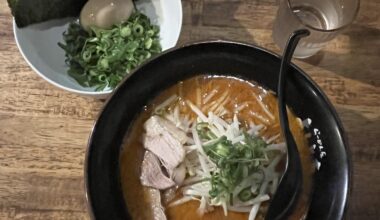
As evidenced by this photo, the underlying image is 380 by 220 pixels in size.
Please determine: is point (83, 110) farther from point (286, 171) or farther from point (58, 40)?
point (286, 171)

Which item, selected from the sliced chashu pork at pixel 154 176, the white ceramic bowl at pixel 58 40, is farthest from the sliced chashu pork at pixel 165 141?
the white ceramic bowl at pixel 58 40

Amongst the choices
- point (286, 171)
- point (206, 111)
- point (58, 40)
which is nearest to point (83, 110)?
point (58, 40)

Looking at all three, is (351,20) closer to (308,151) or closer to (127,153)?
(308,151)

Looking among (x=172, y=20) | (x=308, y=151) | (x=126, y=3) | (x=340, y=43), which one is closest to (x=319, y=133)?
(x=308, y=151)

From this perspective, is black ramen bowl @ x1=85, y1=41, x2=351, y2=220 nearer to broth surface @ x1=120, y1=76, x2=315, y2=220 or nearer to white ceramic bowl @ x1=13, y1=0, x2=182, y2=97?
broth surface @ x1=120, y1=76, x2=315, y2=220

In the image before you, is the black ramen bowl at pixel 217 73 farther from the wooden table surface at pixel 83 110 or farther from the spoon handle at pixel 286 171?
the wooden table surface at pixel 83 110
